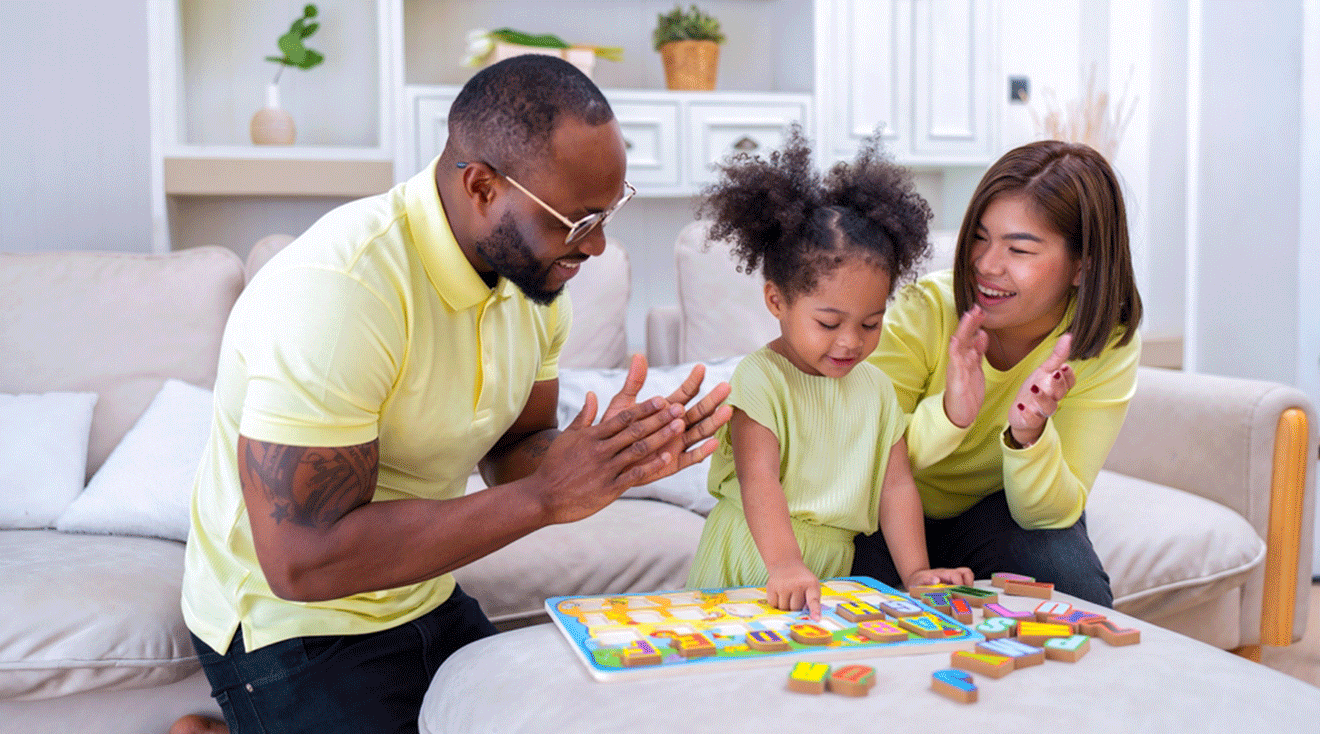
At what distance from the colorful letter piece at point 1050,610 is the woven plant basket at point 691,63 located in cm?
235

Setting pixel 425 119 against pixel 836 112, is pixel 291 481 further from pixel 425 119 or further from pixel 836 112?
pixel 836 112

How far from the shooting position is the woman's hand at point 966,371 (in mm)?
1369

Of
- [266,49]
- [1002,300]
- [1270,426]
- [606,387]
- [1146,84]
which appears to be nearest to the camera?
[1002,300]

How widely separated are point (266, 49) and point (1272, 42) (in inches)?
121

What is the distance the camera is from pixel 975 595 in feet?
3.87

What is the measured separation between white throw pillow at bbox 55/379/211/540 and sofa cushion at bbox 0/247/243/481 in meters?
0.14

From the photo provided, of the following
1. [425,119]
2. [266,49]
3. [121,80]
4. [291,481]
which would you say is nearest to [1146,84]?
[425,119]

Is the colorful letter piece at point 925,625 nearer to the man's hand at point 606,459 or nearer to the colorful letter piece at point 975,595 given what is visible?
the colorful letter piece at point 975,595

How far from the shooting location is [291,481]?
3.28 feet

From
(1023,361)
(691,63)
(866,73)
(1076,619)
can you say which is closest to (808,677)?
(1076,619)

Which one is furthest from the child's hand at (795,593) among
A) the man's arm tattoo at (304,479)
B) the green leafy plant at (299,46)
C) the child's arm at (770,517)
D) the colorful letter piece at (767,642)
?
the green leafy plant at (299,46)

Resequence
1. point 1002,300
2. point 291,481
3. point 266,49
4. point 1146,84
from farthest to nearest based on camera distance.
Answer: point 1146,84
point 266,49
point 1002,300
point 291,481

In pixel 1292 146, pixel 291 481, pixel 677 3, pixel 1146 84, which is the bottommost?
pixel 291 481

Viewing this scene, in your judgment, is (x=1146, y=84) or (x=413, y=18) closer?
(x=413, y=18)
